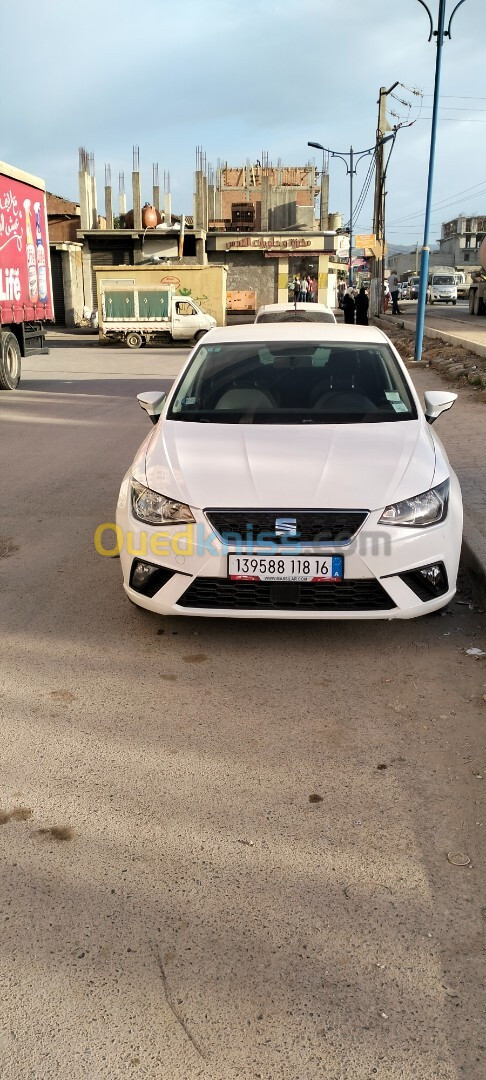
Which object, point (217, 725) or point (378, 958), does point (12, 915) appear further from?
point (217, 725)

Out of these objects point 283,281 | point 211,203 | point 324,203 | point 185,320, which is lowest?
point 185,320

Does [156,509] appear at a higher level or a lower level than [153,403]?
lower

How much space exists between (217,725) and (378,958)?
4.49 feet

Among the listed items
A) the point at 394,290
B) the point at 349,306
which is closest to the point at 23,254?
the point at 349,306

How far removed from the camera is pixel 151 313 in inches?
1095

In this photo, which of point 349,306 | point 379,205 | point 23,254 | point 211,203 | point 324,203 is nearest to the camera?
point 23,254

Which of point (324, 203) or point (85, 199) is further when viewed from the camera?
point (324, 203)

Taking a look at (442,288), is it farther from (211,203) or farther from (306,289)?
(211,203)

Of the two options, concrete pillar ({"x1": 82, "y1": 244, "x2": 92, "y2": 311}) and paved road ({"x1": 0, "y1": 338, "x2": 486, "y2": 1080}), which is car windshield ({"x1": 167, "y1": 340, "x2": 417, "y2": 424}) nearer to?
paved road ({"x1": 0, "y1": 338, "x2": 486, "y2": 1080})

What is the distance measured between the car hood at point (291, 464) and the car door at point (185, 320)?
77.6 feet

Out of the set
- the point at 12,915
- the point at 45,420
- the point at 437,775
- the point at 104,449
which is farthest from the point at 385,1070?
the point at 45,420

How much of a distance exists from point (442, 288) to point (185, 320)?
2909 centimetres

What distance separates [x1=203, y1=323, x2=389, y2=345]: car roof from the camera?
18.9 ft

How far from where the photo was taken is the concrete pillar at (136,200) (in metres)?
44.0
